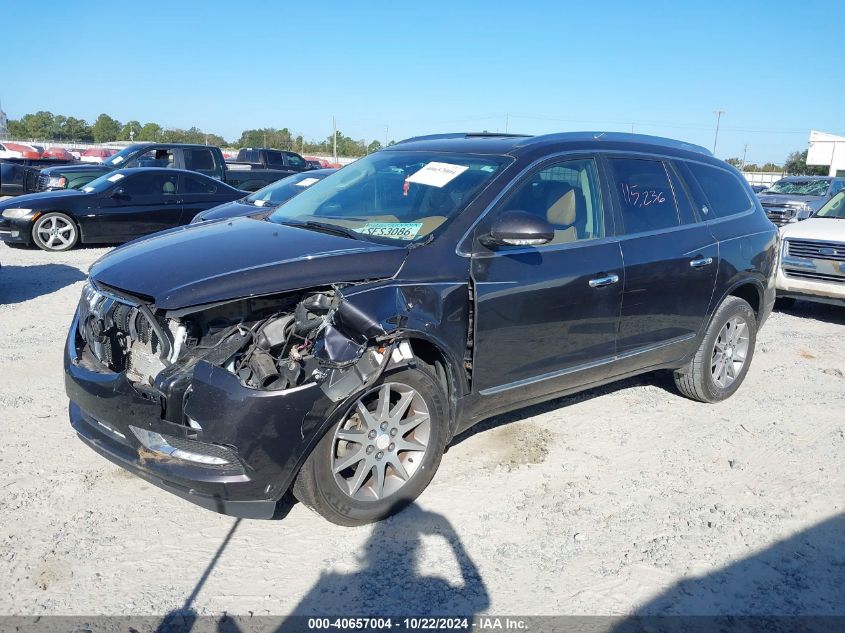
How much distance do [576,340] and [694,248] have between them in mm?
1320

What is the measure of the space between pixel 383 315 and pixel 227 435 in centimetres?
89

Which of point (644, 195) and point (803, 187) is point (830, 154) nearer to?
point (803, 187)

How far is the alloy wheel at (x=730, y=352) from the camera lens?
5.39 meters

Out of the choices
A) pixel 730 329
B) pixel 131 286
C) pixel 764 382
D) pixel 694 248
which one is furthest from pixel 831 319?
pixel 131 286

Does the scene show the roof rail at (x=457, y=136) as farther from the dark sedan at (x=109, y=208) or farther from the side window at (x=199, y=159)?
the side window at (x=199, y=159)

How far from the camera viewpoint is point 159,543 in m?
3.29

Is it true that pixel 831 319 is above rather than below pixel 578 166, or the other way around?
below

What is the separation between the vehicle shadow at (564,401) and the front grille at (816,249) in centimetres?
370

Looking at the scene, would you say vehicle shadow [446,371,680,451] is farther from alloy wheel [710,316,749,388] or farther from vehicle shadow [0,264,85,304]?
vehicle shadow [0,264,85,304]

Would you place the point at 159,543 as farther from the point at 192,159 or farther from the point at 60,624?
the point at 192,159

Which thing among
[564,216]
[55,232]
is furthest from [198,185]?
[564,216]

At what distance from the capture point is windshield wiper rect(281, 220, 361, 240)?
3840 millimetres

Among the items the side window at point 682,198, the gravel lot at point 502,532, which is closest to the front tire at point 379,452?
the gravel lot at point 502,532

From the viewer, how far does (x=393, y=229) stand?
388 cm
